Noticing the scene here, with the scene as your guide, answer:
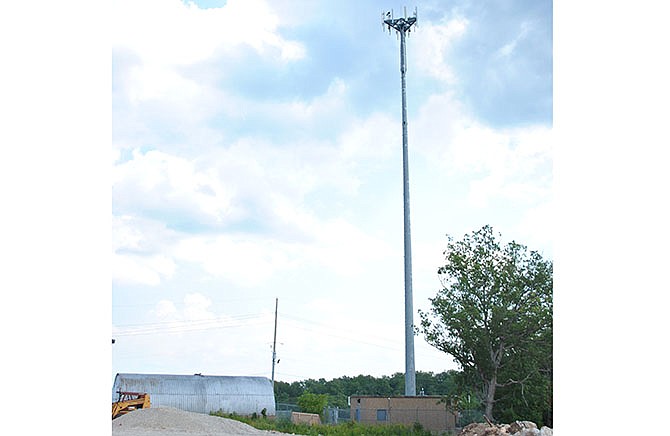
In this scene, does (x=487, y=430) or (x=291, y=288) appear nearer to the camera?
(x=487, y=430)

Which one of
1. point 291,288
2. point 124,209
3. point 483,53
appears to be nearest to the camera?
point 483,53

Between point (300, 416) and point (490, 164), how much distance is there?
221 inches

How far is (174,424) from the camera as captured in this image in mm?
8336

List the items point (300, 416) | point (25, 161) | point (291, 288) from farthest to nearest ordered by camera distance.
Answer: point (291, 288) < point (300, 416) < point (25, 161)

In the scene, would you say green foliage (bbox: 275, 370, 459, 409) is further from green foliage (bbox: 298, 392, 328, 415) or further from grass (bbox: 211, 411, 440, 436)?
grass (bbox: 211, 411, 440, 436)

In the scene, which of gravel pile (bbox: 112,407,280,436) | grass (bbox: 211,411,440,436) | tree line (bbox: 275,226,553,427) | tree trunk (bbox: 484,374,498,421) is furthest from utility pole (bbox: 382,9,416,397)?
gravel pile (bbox: 112,407,280,436)

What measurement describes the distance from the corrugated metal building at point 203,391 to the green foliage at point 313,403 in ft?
2.81

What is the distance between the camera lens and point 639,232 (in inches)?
58.0

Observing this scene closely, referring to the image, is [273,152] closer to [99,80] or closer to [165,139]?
[165,139]

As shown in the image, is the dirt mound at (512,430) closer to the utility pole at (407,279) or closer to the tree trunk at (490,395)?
the tree trunk at (490,395)

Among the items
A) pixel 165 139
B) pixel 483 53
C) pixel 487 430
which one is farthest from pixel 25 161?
pixel 165 139

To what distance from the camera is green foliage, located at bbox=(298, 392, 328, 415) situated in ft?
43.1

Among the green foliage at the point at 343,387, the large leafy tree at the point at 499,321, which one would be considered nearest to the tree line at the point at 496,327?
the large leafy tree at the point at 499,321

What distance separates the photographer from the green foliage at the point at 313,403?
1312 centimetres
